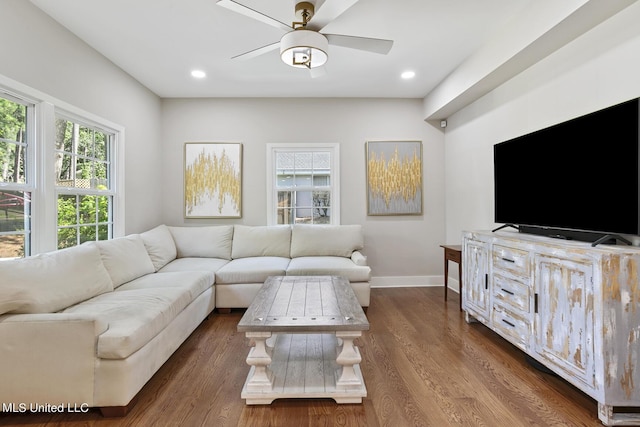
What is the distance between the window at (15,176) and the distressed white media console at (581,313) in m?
3.71

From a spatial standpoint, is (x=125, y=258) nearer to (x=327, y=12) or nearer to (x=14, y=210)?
(x=14, y=210)

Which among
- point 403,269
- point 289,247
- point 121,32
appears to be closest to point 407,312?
point 403,269

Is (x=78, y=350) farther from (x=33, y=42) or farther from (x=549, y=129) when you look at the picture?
(x=549, y=129)

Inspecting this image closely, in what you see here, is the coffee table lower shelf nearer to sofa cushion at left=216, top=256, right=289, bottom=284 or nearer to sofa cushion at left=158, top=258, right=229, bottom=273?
sofa cushion at left=216, top=256, right=289, bottom=284

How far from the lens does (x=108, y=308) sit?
2086mm

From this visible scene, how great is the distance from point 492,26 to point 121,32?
3.20m

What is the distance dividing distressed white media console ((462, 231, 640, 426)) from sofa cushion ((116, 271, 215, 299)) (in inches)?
102

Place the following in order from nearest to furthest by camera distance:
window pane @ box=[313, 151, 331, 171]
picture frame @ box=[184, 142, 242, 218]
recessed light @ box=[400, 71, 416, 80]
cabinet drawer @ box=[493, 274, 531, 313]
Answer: cabinet drawer @ box=[493, 274, 531, 313], recessed light @ box=[400, 71, 416, 80], picture frame @ box=[184, 142, 242, 218], window pane @ box=[313, 151, 331, 171]

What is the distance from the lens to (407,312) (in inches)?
134

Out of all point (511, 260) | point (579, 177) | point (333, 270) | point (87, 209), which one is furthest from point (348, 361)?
point (87, 209)

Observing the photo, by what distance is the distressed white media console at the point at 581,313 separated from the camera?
1.65m

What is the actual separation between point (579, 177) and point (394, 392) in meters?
1.86

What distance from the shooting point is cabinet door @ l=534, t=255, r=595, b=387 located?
174 cm

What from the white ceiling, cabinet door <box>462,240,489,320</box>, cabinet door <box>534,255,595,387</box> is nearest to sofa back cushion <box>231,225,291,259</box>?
the white ceiling
